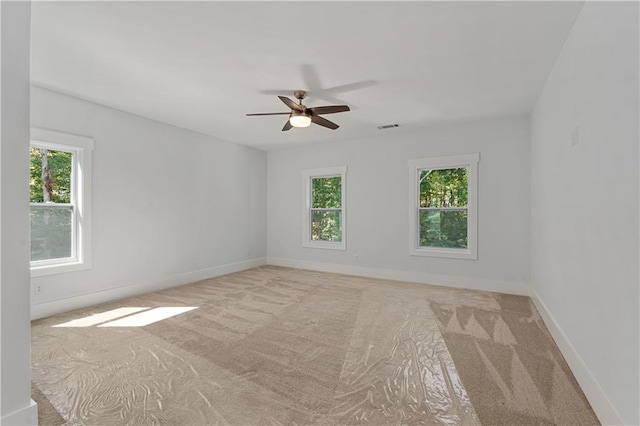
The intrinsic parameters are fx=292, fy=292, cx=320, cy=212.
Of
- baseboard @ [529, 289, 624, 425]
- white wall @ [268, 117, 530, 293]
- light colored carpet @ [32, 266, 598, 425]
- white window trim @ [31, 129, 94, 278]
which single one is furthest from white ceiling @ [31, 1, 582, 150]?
light colored carpet @ [32, 266, 598, 425]

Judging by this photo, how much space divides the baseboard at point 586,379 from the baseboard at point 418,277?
1.46 m

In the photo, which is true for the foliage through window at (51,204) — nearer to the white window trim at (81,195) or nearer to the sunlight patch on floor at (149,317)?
the white window trim at (81,195)

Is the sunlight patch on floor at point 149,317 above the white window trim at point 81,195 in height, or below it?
below

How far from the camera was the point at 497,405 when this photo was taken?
192cm

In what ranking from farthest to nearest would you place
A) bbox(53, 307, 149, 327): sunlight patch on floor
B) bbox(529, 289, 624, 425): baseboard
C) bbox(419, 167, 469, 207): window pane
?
bbox(419, 167, 469, 207): window pane
bbox(53, 307, 149, 327): sunlight patch on floor
bbox(529, 289, 624, 425): baseboard

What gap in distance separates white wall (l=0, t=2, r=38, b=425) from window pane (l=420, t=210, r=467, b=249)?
504cm

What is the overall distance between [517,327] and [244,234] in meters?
5.00

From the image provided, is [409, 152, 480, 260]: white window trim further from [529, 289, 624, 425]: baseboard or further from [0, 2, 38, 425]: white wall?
[0, 2, 38, 425]: white wall

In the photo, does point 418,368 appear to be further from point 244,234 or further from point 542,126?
point 244,234

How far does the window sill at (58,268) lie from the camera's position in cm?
338

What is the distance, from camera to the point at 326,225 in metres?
6.34

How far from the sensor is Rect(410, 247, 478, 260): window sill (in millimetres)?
4785

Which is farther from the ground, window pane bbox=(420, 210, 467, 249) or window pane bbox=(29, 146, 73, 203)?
window pane bbox=(29, 146, 73, 203)

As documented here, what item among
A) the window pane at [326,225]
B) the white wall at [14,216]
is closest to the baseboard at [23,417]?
the white wall at [14,216]
